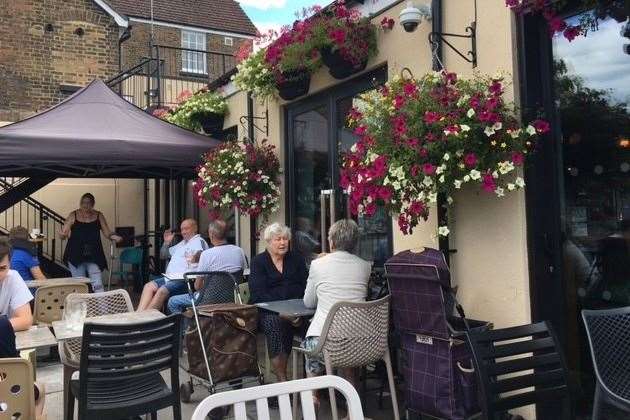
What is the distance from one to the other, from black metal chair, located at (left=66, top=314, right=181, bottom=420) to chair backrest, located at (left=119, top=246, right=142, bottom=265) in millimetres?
7749

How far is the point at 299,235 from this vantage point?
6461 mm

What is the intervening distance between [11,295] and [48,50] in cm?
1303

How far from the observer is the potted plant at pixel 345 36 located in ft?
16.0

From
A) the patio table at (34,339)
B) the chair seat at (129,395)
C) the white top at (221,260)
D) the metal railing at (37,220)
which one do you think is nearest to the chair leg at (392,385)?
the chair seat at (129,395)

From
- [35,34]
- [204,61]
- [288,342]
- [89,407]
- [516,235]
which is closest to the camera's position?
[89,407]

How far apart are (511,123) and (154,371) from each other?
2477mm

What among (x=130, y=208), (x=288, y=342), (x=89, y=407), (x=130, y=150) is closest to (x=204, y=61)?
(x=130, y=208)

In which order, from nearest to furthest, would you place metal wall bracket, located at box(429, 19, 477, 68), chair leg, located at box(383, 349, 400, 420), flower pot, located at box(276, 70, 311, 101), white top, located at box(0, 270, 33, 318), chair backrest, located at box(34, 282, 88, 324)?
1. white top, located at box(0, 270, 33, 318)
2. chair leg, located at box(383, 349, 400, 420)
3. metal wall bracket, located at box(429, 19, 477, 68)
4. chair backrest, located at box(34, 282, 88, 324)
5. flower pot, located at box(276, 70, 311, 101)

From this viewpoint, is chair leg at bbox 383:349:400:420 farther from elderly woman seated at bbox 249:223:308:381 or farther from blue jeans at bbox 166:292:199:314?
blue jeans at bbox 166:292:199:314

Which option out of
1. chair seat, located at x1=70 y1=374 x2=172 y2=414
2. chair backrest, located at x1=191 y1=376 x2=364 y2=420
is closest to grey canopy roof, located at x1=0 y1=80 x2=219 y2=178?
chair seat, located at x1=70 y1=374 x2=172 y2=414

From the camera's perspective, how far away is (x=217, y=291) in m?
5.08

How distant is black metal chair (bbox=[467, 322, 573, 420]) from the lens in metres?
2.54

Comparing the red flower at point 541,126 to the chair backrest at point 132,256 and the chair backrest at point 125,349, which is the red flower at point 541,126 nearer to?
the chair backrest at point 125,349

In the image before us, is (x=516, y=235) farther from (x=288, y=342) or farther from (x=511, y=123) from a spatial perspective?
(x=288, y=342)
